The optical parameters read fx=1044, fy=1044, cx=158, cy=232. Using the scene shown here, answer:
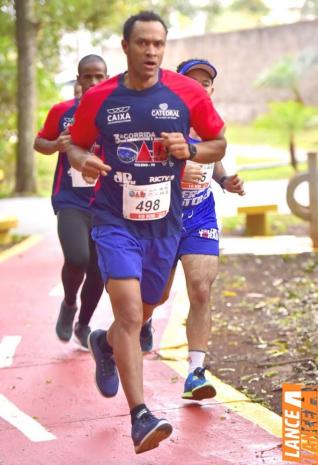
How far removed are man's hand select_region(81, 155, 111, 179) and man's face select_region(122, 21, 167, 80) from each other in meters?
0.49

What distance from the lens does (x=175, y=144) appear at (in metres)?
5.07

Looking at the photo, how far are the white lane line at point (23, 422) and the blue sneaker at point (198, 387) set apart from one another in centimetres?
82

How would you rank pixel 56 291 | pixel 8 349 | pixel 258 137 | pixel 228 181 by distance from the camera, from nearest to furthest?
pixel 228 181
pixel 8 349
pixel 56 291
pixel 258 137

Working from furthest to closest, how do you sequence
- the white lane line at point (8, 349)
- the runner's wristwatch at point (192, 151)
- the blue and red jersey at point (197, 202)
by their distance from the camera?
1. the white lane line at point (8, 349)
2. the blue and red jersey at point (197, 202)
3. the runner's wristwatch at point (192, 151)

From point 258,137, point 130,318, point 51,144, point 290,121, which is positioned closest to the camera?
point 130,318

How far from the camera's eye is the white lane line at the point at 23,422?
5512 millimetres

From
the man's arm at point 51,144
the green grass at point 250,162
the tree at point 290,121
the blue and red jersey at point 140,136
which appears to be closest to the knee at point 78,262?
the man's arm at point 51,144

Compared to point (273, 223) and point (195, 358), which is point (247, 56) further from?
point (195, 358)

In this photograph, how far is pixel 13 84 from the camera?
72.2 feet

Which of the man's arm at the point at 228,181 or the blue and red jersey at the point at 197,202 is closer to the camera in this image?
the blue and red jersey at the point at 197,202

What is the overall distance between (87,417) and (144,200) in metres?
1.39

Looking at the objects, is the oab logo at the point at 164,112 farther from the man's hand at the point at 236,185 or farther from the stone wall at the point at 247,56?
the stone wall at the point at 247,56

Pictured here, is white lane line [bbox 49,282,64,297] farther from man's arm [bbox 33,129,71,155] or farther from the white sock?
the white sock

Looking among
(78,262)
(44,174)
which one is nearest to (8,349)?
(78,262)
